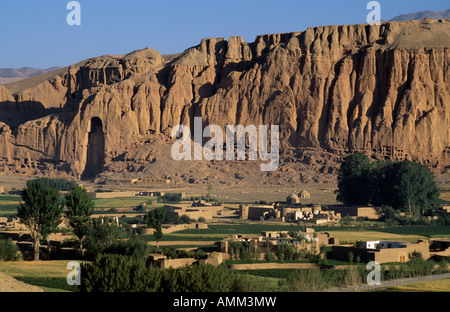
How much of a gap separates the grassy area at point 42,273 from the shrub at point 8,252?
0.76 meters

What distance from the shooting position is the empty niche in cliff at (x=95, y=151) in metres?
98.2

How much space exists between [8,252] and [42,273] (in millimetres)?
5209

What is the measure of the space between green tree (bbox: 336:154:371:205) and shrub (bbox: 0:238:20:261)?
35.7 metres

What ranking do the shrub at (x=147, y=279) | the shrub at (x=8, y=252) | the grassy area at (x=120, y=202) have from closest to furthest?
the shrub at (x=147, y=279)
the shrub at (x=8, y=252)
the grassy area at (x=120, y=202)

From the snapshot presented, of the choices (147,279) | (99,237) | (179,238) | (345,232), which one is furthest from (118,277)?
(345,232)

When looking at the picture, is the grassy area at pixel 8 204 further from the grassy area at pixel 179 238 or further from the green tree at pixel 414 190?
the green tree at pixel 414 190

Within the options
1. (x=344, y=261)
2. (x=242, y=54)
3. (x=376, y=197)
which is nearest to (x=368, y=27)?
(x=242, y=54)

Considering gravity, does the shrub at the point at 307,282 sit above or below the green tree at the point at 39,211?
below

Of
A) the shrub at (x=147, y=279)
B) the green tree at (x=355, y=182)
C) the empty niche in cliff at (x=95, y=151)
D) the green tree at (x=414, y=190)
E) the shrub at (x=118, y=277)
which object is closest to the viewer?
the shrub at (x=147, y=279)

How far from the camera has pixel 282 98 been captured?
93062 millimetres

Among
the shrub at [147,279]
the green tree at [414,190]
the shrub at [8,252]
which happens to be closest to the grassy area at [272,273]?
the shrub at [147,279]

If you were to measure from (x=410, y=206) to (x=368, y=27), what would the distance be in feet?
105

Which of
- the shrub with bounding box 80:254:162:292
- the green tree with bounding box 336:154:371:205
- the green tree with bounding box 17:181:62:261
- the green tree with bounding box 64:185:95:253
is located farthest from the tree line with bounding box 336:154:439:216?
the shrub with bounding box 80:254:162:292

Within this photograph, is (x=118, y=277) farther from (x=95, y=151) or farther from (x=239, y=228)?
(x=95, y=151)
